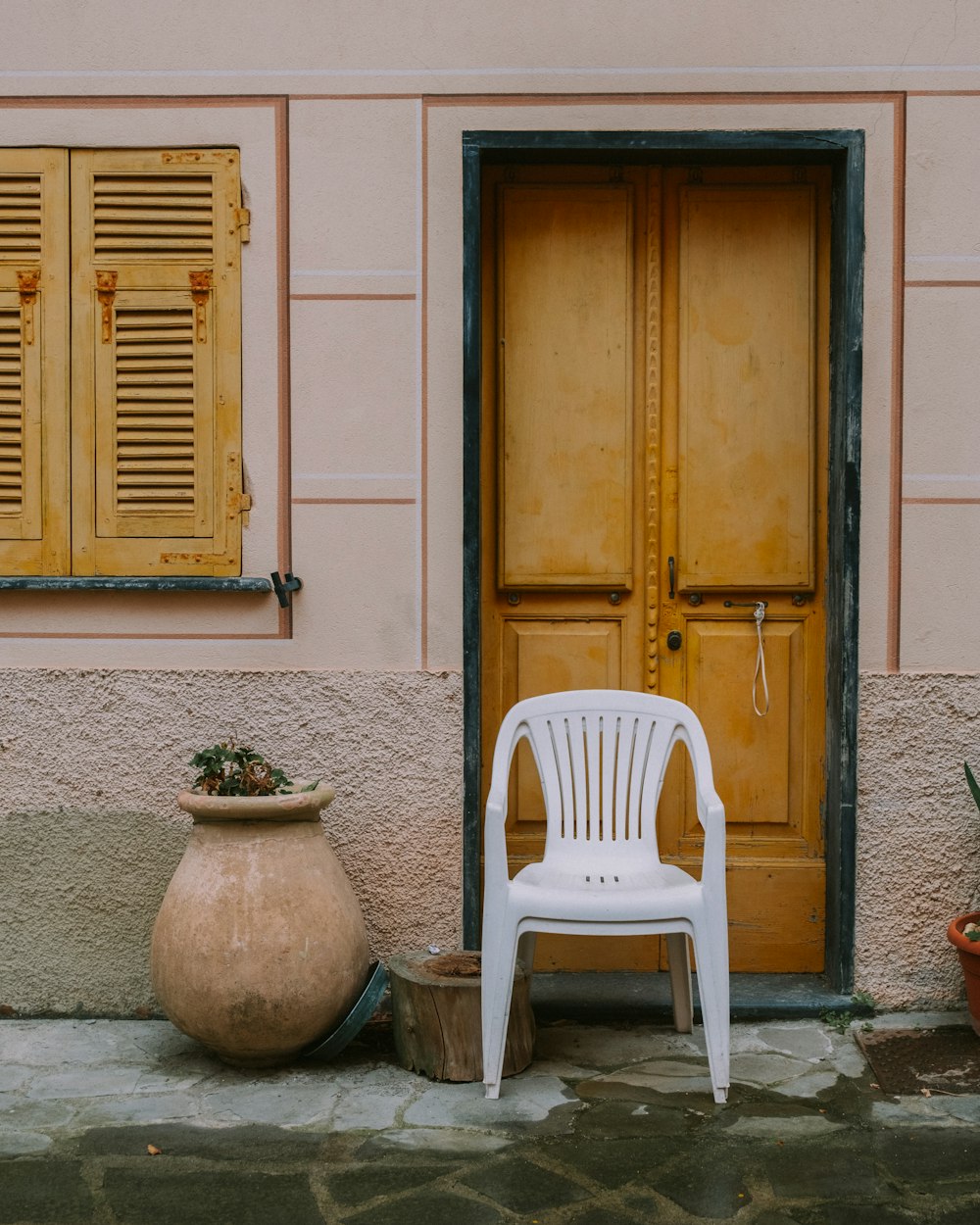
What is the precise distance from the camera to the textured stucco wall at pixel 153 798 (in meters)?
4.34

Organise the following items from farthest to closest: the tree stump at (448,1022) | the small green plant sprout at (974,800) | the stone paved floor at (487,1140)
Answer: the small green plant sprout at (974,800) → the tree stump at (448,1022) → the stone paved floor at (487,1140)

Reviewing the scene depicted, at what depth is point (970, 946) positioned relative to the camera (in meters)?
3.98

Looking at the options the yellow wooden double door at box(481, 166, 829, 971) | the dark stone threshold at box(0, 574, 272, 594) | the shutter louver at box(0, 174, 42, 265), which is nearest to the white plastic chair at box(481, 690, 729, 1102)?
the yellow wooden double door at box(481, 166, 829, 971)

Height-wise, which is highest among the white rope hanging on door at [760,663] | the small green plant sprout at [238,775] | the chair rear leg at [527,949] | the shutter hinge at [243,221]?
the shutter hinge at [243,221]

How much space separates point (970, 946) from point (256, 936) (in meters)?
2.20

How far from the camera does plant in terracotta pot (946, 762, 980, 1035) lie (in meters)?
4.00

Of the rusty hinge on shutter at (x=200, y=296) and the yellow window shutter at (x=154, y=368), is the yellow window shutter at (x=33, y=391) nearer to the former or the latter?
the yellow window shutter at (x=154, y=368)

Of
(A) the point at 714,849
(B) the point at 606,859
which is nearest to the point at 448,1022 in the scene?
(B) the point at 606,859

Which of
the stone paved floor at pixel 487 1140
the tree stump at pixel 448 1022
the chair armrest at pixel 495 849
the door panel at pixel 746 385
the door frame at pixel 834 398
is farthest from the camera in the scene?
the door panel at pixel 746 385

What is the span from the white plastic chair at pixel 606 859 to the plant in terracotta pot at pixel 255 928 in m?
0.50

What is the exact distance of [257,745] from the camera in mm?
4355

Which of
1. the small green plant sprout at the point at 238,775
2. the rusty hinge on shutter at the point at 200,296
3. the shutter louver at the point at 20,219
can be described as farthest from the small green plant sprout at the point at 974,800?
the shutter louver at the point at 20,219

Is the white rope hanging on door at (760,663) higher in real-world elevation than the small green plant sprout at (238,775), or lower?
higher

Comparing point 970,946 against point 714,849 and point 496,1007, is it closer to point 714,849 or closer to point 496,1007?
point 714,849
